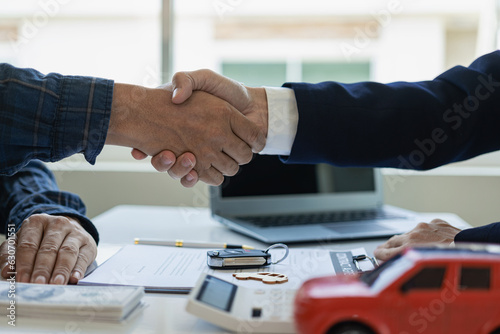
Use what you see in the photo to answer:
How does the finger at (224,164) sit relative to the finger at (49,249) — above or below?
above

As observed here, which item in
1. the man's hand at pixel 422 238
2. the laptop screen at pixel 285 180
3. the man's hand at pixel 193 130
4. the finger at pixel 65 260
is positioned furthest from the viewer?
the laptop screen at pixel 285 180

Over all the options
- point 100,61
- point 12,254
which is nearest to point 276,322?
point 12,254

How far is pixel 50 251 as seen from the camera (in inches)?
33.4

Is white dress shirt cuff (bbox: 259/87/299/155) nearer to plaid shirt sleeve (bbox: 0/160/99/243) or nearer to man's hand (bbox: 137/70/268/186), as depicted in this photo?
man's hand (bbox: 137/70/268/186)

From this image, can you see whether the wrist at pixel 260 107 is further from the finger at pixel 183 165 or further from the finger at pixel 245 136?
the finger at pixel 183 165

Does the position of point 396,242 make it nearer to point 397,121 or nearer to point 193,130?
point 397,121

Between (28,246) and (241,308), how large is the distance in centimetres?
43

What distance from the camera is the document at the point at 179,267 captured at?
81 cm

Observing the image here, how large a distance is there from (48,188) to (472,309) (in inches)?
41.1

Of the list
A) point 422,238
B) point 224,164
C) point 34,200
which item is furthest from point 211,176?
point 422,238

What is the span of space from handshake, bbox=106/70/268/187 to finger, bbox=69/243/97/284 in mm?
237

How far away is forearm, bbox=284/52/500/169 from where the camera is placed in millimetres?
1034

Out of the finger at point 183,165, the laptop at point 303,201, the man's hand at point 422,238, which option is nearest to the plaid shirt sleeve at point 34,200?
the finger at point 183,165

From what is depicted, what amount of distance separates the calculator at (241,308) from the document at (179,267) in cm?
11
